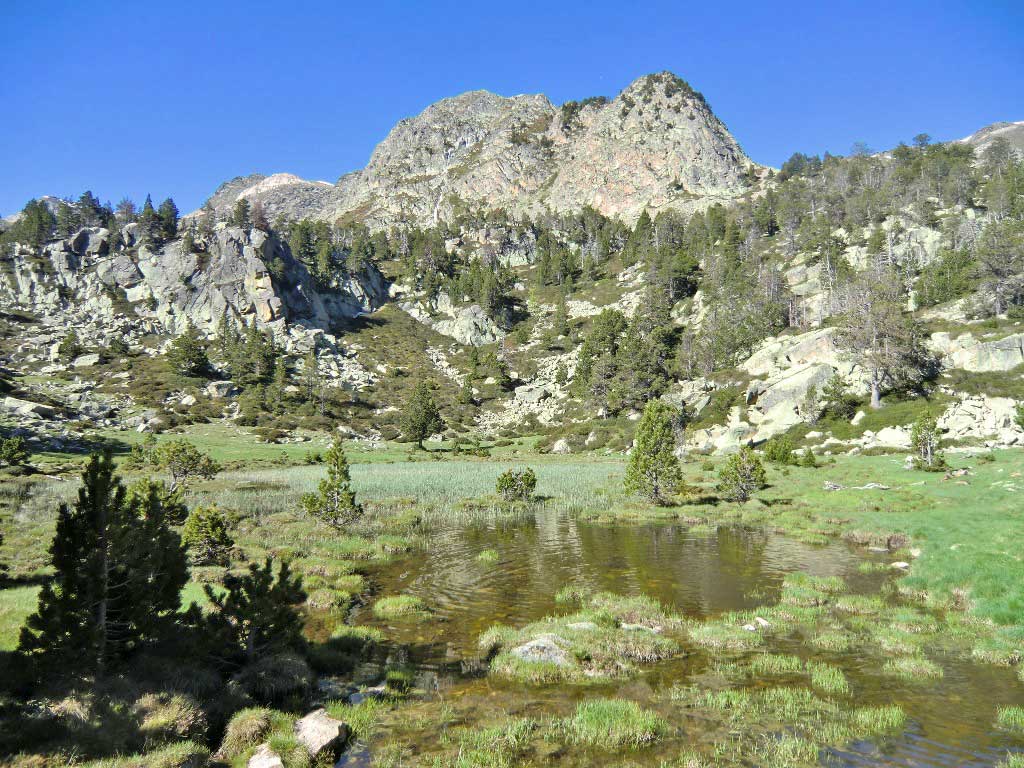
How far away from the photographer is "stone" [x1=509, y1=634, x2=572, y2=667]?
13812 millimetres

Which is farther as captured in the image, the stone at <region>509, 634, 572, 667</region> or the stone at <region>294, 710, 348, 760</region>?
the stone at <region>509, 634, 572, 667</region>

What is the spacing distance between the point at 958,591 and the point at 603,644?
14155 mm

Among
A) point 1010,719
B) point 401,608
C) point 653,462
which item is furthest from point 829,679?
point 653,462

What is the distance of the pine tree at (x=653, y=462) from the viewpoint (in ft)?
137

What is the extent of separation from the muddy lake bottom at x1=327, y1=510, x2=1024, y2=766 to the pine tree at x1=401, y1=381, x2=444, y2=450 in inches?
2520

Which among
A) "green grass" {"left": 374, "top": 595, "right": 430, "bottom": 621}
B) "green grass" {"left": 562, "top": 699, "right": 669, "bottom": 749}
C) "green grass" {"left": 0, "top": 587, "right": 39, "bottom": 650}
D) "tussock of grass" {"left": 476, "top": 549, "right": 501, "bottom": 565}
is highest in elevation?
"green grass" {"left": 0, "top": 587, "right": 39, "bottom": 650}

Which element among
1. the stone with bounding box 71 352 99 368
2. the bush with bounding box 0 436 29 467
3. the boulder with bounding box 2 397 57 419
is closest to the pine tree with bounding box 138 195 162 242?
the stone with bounding box 71 352 99 368

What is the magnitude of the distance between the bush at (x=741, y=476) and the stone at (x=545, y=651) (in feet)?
105

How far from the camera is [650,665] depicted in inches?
556

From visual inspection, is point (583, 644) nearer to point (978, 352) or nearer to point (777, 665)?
point (777, 665)

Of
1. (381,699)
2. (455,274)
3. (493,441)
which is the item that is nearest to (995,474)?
(381,699)

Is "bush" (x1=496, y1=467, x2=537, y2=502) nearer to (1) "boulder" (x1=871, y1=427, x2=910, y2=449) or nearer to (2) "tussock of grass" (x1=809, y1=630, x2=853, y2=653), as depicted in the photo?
(2) "tussock of grass" (x1=809, y1=630, x2=853, y2=653)

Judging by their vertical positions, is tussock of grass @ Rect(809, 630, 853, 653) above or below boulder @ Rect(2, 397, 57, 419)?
below

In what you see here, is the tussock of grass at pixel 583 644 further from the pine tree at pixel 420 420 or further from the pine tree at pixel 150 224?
the pine tree at pixel 150 224
